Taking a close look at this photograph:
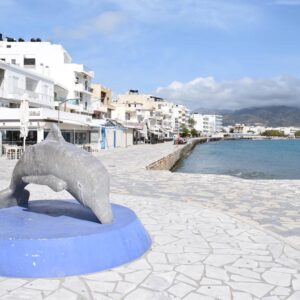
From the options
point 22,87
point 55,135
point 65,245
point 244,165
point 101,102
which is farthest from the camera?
point 101,102

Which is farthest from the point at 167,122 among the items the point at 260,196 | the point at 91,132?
the point at 260,196

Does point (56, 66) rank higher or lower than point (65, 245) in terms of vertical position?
higher

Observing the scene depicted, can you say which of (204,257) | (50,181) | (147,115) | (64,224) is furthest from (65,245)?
(147,115)

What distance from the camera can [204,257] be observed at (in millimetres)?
6211

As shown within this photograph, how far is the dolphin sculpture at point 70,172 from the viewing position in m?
6.26

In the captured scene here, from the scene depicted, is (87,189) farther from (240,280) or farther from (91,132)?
(91,132)

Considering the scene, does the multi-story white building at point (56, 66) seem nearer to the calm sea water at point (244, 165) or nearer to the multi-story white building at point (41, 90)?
the multi-story white building at point (41, 90)

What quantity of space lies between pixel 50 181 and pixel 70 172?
44cm

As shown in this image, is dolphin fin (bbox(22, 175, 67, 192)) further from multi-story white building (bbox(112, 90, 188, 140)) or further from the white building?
multi-story white building (bbox(112, 90, 188, 140))

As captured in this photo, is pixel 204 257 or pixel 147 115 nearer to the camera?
pixel 204 257

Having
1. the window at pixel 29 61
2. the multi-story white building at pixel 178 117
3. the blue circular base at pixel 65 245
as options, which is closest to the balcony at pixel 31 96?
the window at pixel 29 61

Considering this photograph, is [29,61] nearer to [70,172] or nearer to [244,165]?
[244,165]

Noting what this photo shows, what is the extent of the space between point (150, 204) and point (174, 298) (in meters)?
5.80

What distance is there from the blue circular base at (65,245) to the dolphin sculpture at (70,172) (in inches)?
15.9
